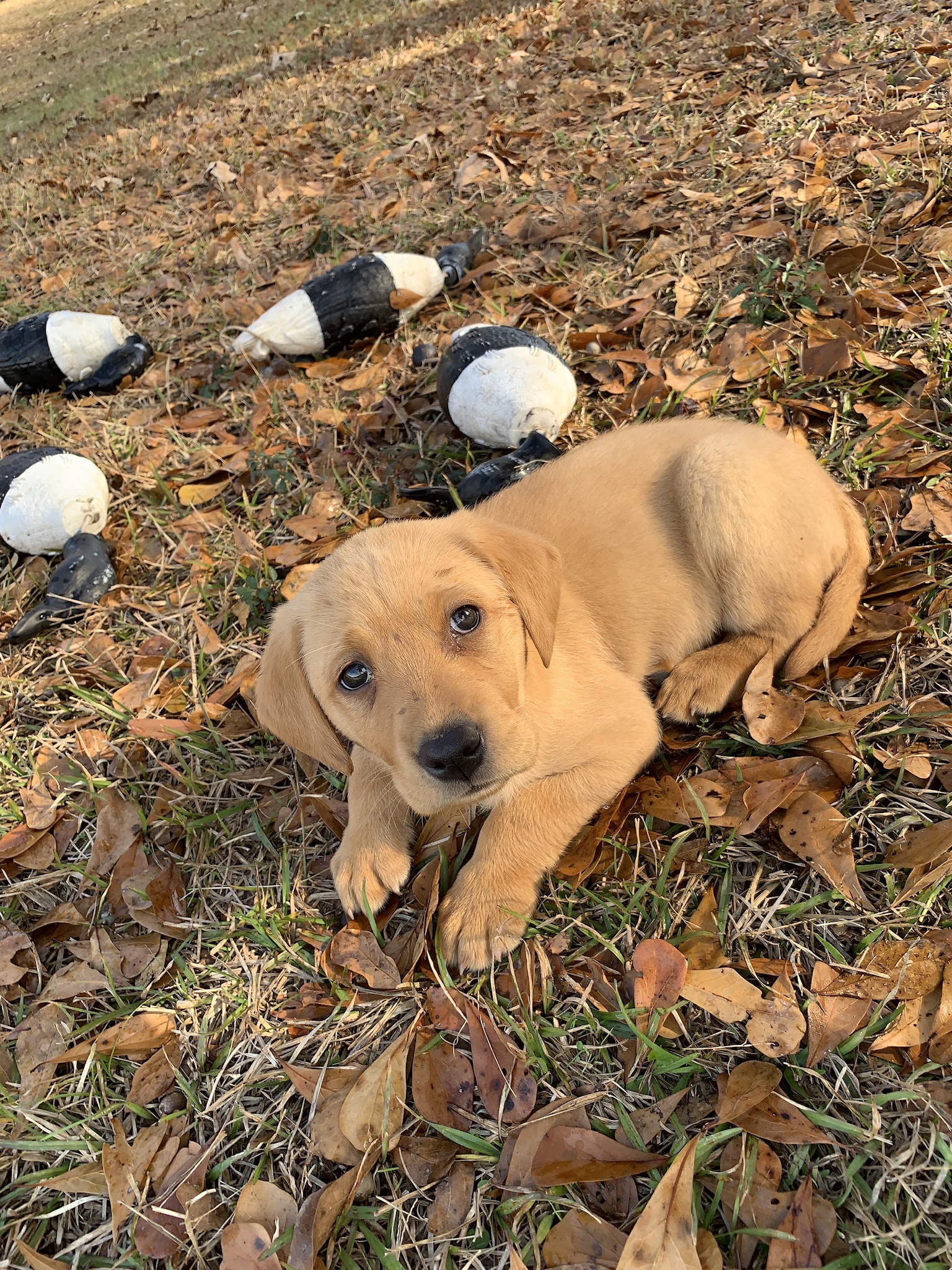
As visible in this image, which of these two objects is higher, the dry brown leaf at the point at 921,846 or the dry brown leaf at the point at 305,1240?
the dry brown leaf at the point at 921,846

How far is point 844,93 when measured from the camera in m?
4.93

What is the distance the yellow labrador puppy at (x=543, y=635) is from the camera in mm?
2152

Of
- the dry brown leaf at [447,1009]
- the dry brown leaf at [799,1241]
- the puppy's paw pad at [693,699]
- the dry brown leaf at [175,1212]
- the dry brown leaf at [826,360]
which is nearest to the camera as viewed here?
the dry brown leaf at [799,1241]

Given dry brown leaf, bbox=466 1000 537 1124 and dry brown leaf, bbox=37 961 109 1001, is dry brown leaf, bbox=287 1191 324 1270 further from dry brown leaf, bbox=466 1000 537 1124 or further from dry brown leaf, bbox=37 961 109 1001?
dry brown leaf, bbox=37 961 109 1001

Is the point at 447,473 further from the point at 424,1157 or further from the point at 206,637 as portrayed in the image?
the point at 424,1157

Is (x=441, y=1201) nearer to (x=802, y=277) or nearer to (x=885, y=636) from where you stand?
(x=885, y=636)

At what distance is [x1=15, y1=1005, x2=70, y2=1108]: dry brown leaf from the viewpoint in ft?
7.35

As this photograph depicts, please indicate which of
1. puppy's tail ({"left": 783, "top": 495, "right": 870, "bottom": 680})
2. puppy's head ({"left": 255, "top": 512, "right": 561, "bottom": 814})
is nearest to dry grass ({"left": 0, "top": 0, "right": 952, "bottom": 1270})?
puppy's tail ({"left": 783, "top": 495, "right": 870, "bottom": 680})

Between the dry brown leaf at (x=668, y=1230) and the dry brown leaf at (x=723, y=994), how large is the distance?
1.11ft

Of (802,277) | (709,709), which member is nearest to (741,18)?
(802,277)

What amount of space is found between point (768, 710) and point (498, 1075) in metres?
1.35

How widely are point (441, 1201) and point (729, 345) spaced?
11.6 ft

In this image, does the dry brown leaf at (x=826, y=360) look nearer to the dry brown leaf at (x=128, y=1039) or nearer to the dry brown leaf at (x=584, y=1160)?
the dry brown leaf at (x=584, y=1160)

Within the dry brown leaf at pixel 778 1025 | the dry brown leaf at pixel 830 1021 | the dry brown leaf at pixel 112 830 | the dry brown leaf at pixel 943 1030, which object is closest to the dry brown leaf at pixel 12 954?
the dry brown leaf at pixel 112 830
